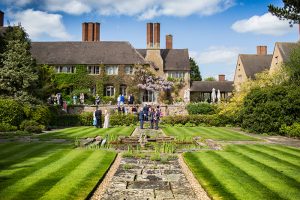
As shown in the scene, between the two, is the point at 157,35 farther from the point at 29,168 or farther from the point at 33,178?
the point at 33,178

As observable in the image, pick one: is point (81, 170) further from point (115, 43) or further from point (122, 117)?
point (115, 43)

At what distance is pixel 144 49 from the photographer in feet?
208

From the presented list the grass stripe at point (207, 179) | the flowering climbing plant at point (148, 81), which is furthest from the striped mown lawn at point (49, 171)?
the flowering climbing plant at point (148, 81)

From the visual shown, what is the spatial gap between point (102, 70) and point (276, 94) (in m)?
32.1

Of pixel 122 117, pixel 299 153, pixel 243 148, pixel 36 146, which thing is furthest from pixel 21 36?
pixel 299 153

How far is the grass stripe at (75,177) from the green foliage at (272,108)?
55.9 feet

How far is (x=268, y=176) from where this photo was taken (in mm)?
10727

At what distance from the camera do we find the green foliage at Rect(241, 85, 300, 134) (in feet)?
88.1

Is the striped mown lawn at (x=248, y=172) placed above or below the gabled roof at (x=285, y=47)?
below

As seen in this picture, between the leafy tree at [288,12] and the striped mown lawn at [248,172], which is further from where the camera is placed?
the leafy tree at [288,12]

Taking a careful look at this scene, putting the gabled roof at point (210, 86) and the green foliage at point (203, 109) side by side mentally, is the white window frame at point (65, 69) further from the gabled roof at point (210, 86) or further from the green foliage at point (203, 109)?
the gabled roof at point (210, 86)

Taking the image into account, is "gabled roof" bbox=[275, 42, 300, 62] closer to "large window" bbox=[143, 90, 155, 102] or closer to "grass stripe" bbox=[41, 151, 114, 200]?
"large window" bbox=[143, 90, 155, 102]

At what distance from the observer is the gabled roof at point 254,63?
2371 inches

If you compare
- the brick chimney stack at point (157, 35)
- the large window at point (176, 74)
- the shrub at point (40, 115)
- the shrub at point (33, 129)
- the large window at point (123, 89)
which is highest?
the brick chimney stack at point (157, 35)
